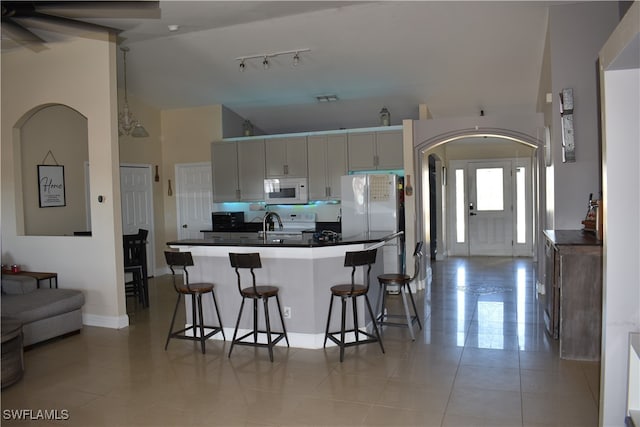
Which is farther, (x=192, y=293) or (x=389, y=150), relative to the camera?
(x=389, y=150)

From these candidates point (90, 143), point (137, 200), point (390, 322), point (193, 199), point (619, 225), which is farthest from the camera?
point (193, 199)

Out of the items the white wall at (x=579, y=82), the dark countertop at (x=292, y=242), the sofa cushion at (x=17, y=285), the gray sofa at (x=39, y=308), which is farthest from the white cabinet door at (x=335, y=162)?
the sofa cushion at (x=17, y=285)

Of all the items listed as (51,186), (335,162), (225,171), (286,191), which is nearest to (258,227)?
(286,191)

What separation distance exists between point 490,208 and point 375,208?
435 centimetres

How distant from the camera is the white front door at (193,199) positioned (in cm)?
850

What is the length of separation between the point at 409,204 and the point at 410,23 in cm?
241

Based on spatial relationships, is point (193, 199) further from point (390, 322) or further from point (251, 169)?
point (390, 322)

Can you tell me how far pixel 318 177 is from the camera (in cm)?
778

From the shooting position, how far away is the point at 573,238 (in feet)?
13.6

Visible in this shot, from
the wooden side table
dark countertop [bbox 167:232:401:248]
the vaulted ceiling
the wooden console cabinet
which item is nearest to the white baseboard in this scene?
the wooden side table

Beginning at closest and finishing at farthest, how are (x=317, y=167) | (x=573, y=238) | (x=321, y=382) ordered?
(x=321, y=382) → (x=573, y=238) → (x=317, y=167)

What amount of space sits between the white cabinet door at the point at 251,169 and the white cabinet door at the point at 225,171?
0.09m

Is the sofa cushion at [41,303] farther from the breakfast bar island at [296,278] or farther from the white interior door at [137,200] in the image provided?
the white interior door at [137,200]

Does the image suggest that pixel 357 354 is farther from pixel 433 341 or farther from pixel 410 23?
pixel 410 23
